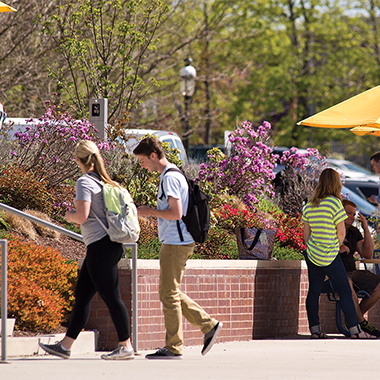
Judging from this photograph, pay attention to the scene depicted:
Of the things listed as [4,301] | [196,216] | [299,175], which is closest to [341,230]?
[196,216]

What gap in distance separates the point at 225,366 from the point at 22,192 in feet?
14.3

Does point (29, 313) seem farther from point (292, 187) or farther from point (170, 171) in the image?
point (292, 187)

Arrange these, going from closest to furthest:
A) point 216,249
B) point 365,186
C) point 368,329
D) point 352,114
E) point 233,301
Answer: point 233,301
point 368,329
point 352,114
point 216,249
point 365,186

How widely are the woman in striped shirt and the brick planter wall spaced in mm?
563

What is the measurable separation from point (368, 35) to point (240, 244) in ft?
75.4

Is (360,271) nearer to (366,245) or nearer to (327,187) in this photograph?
(366,245)

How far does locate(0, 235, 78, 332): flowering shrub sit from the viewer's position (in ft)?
21.2

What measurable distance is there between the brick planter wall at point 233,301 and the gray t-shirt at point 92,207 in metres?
1.20

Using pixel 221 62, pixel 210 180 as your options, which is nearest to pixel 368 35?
pixel 221 62

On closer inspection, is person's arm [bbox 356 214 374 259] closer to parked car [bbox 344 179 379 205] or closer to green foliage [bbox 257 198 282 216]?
green foliage [bbox 257 198 282 216]

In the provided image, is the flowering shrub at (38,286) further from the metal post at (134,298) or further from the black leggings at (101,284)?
the black leggings at (101,284)

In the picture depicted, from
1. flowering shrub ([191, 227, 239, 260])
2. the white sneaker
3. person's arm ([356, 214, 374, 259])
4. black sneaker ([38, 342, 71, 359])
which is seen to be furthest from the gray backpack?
person's arm ([356, 214, 374, 259])

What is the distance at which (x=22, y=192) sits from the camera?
925cm

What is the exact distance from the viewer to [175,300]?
19.9 ft
